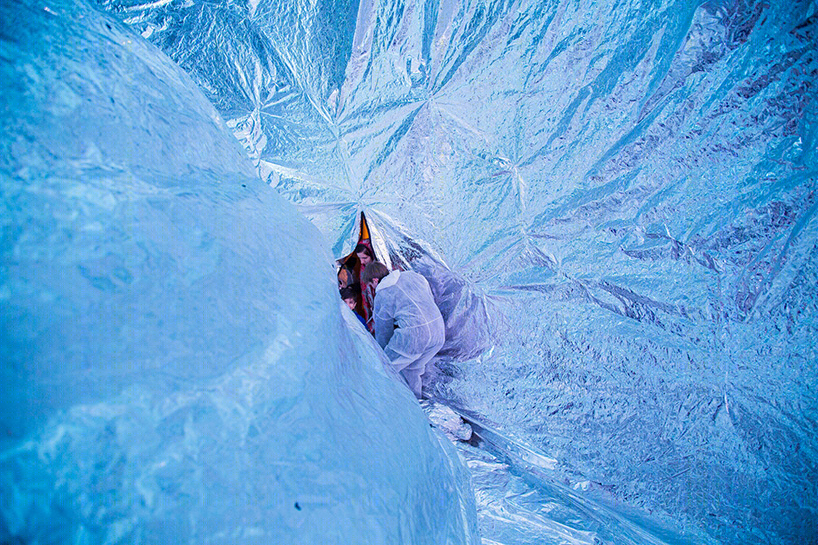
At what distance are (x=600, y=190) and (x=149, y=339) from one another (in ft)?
2.49

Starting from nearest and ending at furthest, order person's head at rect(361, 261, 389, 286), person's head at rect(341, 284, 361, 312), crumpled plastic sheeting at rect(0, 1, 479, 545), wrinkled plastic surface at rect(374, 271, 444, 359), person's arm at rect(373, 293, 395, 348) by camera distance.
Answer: crumpled plastic sheeting at rect(0, 1, 479, 545), wrinkled plastic surface at rect(374, 271, 444, 359), person's arm at rect(373, 293, 395, 348), person's head at rect(361, 261, 389, 286), person's head at rect(341, 284, 361, 312)

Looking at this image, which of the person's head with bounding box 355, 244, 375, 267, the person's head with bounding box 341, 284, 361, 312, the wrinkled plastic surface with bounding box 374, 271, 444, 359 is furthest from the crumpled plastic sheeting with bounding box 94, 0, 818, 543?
the person's head with bounding box 341, 284, 361, 312

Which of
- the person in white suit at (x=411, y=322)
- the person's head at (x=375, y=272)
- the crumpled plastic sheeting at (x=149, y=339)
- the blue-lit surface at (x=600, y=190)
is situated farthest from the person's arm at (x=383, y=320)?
the crumpled plastic sheeting at (x=149, y=339)

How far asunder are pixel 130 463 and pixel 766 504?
3.14 ft

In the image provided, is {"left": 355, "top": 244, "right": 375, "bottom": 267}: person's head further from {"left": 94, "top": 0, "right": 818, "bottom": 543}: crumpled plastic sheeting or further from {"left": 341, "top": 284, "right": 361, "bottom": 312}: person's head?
{"left": 94, "top": 0, "right": 818, "bottom": 543}: crumpled plastic sheeting


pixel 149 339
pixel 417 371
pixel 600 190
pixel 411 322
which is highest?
pixel 600 190

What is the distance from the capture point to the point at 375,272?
5.07 feet

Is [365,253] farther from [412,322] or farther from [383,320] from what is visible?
[412,322]

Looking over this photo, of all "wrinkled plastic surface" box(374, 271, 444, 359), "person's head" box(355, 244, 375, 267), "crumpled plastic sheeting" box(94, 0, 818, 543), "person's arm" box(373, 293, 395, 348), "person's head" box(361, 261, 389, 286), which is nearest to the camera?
"crumpled plastic sheeting" box(94, 0, 818, 543)

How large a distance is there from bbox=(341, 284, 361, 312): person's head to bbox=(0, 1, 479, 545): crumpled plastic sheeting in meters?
1.39

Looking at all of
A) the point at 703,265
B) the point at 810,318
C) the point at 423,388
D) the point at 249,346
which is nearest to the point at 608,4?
the point at 703,265

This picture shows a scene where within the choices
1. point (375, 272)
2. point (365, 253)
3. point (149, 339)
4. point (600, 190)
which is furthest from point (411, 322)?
point (149, 339)

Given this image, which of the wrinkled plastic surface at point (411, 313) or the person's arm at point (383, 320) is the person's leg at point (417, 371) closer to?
the wrinkled plastic surface at point (411, 313)

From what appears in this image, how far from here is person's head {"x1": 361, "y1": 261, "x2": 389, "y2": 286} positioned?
1521 mm
